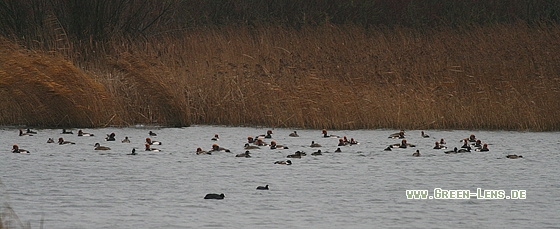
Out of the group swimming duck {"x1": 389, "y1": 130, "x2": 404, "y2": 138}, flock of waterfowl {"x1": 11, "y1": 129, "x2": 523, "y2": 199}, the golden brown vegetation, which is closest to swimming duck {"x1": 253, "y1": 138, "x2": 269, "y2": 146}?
flock of waterfowl {"x1": 11, "y1": 129, "x2": 523, "y2": 199}

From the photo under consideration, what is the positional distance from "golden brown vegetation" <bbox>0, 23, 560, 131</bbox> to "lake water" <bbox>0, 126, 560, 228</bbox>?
33.8 inches

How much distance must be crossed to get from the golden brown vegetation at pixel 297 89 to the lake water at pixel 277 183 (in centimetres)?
86

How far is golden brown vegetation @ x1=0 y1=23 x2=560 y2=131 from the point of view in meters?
14.1

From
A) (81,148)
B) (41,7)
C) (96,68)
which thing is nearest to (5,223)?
(81,148)

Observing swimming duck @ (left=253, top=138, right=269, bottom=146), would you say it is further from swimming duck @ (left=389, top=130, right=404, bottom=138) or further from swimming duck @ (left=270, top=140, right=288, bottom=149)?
swimming duck @ (left=389, top=130, right=404, bottom=138)

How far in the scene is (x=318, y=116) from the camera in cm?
1429

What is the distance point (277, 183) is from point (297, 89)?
573cm

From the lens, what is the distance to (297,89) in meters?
14.5

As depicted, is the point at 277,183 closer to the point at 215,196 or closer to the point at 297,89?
the point at 215,196

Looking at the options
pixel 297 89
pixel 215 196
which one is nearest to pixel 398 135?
pixel 297 89

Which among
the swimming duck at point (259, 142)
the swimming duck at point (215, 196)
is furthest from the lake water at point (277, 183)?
the swimming duck at point (259, 142)

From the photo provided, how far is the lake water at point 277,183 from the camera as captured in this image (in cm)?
705

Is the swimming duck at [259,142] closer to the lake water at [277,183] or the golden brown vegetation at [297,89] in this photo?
the lake water at [277,183]

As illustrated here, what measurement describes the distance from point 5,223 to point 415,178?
4484 millimetres
